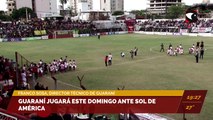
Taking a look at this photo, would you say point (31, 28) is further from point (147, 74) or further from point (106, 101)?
point (106, 101)

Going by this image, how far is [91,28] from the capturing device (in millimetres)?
78000

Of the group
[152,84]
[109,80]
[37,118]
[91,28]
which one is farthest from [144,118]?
[91,28]

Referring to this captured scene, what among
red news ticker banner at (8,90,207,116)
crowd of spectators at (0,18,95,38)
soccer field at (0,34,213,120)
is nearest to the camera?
red news ticker banner at (8,90,207,116)

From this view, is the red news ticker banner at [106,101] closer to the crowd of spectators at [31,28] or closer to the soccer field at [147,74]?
the soccer field at [147,74]

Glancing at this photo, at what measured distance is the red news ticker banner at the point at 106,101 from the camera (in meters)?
9.22

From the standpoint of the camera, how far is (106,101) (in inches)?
371

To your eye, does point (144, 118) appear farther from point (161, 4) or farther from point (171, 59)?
point (161, 4)

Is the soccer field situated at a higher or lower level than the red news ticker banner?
lower

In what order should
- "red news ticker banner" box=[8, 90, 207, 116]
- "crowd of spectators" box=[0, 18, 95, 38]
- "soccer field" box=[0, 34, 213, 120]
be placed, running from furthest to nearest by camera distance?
"crowd of spectators" box=[0, 18, 95, 38]
"soccer field" box=[0, 34, 213, 120]
"red news ticker banner" box=[8, 90, 207, 116]

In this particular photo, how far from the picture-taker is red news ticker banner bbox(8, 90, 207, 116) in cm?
922

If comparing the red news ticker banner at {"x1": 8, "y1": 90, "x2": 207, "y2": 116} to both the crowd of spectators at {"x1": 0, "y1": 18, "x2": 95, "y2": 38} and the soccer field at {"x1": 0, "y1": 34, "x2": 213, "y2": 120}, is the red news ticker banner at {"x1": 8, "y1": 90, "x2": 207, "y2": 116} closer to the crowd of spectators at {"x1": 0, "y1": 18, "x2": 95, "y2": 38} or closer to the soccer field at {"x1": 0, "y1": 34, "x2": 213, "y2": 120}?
the soccer field at {"x1": 0, "y1": 34, "x2": 213, "y2": 120}

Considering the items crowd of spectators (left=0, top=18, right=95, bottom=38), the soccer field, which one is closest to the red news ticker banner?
the soccer field

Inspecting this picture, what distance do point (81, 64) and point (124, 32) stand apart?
49.6 meters

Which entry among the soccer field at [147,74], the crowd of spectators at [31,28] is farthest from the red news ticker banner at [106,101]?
the crowd of spectators at [31,28]
